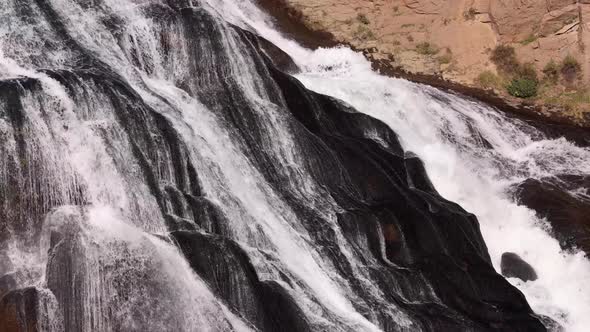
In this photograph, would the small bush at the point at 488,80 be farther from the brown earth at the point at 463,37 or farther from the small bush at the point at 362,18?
the small bush at the point at 362,18

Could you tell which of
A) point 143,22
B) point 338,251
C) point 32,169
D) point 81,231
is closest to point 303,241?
point 338,251

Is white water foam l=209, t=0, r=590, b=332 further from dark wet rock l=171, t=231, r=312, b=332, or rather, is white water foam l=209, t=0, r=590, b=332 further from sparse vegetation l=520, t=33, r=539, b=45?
dark wet rock l=171, t=231, r=312, b=332

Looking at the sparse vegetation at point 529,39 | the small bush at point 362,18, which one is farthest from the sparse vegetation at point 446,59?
the small bush at point 362,18

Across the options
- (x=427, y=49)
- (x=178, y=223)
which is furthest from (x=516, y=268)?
(x=178, y=223)

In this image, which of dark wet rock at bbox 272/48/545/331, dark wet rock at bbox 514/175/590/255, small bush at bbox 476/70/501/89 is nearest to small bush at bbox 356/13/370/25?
small bush at bbox 476/70/501/89

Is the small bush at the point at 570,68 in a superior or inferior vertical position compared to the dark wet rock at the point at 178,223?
superior

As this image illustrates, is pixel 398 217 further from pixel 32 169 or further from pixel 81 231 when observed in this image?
pixel 32 169
